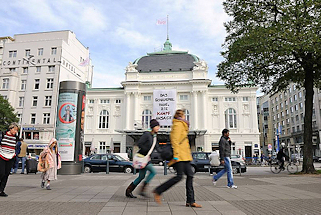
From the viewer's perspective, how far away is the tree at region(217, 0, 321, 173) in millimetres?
13273

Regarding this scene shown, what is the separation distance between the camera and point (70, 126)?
49.4 feet

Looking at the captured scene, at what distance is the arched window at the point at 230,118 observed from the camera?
4628 centimetres

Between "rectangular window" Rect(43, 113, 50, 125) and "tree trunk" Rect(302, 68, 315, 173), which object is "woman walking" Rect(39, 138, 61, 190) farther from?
"rectangular window" Rect(43, 113, 50, 125)

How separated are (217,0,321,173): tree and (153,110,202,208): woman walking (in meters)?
10.2

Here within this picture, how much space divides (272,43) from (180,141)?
10747 millimetres

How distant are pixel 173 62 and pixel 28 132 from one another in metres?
28.8

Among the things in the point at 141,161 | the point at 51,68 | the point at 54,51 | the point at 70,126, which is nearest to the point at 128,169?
the point at 70,126

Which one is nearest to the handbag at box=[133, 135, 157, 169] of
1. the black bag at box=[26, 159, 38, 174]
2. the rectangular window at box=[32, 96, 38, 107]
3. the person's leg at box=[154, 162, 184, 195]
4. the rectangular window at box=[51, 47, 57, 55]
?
the person's leg at box=[154, 162, 184, 195]

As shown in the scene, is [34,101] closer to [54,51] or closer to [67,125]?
[54,51]

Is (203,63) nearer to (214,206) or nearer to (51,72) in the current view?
(51,72)

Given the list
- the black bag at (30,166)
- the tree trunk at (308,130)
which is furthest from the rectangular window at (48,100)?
the tree trunk at (308,130)

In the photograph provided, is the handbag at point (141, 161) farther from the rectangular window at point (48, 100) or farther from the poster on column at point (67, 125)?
the rectangular window at point (48, 100)

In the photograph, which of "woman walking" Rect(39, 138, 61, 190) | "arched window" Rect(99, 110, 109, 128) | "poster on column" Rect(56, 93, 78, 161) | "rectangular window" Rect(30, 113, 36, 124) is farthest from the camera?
"arched window" Rect(99, 110, 109, 128)

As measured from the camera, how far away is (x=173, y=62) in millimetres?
49375
